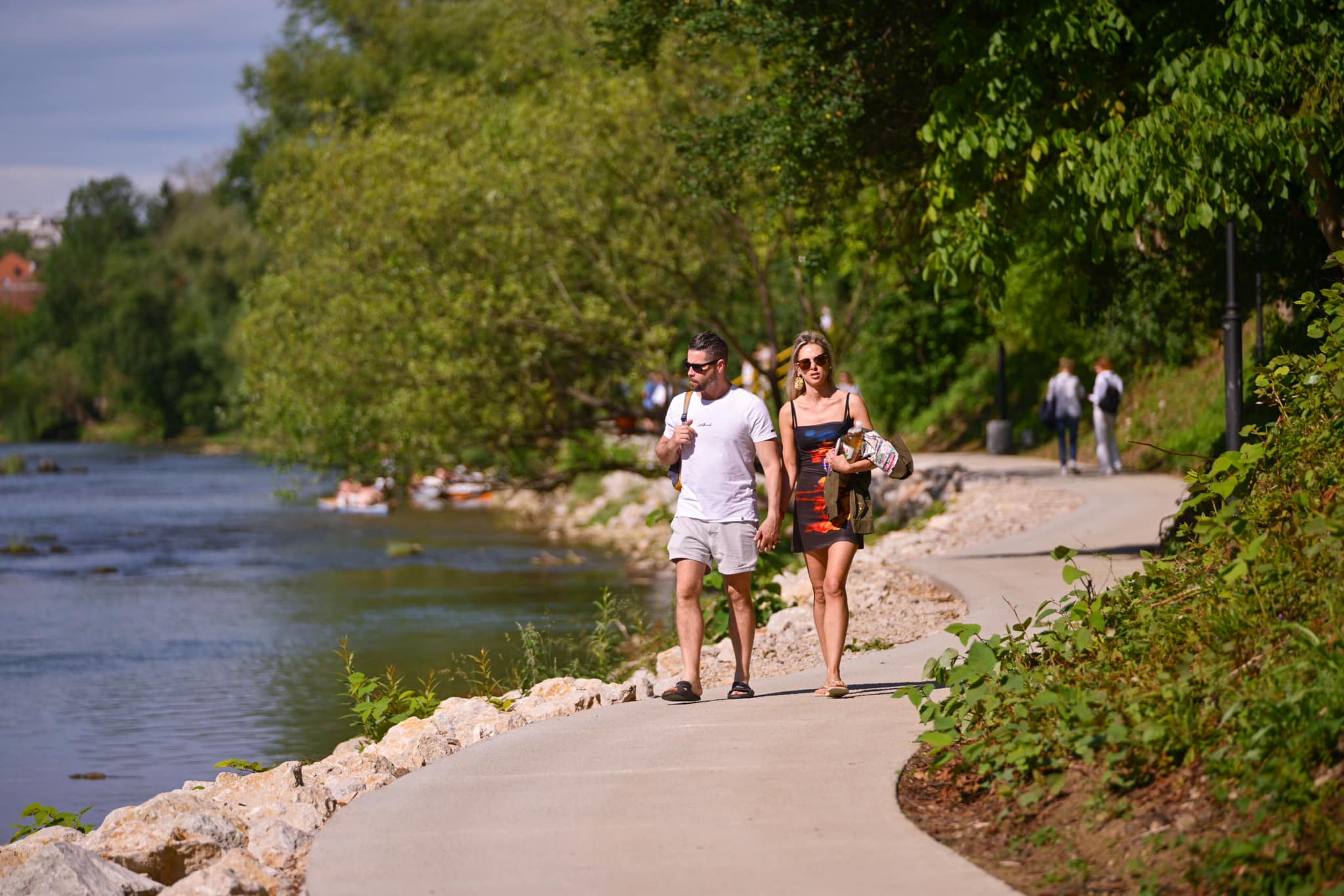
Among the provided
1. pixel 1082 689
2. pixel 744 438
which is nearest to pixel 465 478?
pixel 744 438

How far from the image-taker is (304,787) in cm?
717

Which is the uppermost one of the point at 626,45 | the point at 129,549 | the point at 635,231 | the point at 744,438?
the point at 626,45

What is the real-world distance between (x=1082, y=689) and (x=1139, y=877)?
1.54 metres

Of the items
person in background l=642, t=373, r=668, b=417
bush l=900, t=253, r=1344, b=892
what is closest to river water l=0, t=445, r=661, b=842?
person in background l=642, t=373, r=668, b=417

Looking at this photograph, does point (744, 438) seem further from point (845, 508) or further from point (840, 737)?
point (840, 737)

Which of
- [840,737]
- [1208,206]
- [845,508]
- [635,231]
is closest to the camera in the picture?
[840,737]

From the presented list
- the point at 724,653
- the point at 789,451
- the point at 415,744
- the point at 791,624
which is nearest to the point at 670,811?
the point at 415,744

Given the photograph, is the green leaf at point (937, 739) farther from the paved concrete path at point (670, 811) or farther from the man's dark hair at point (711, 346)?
the man's dark hair at point (711, 346)

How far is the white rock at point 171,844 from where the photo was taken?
6.29m

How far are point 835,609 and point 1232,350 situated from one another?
6278 mm

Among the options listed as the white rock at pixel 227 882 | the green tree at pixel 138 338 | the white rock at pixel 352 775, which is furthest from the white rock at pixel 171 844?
the green tree at pixel 138 338

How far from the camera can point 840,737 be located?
24.3ft

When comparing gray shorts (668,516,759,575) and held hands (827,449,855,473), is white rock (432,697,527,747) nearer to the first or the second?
gray shorts (668,516,759,575)

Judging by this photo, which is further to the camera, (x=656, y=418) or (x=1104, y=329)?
(x=1104, y=329)
